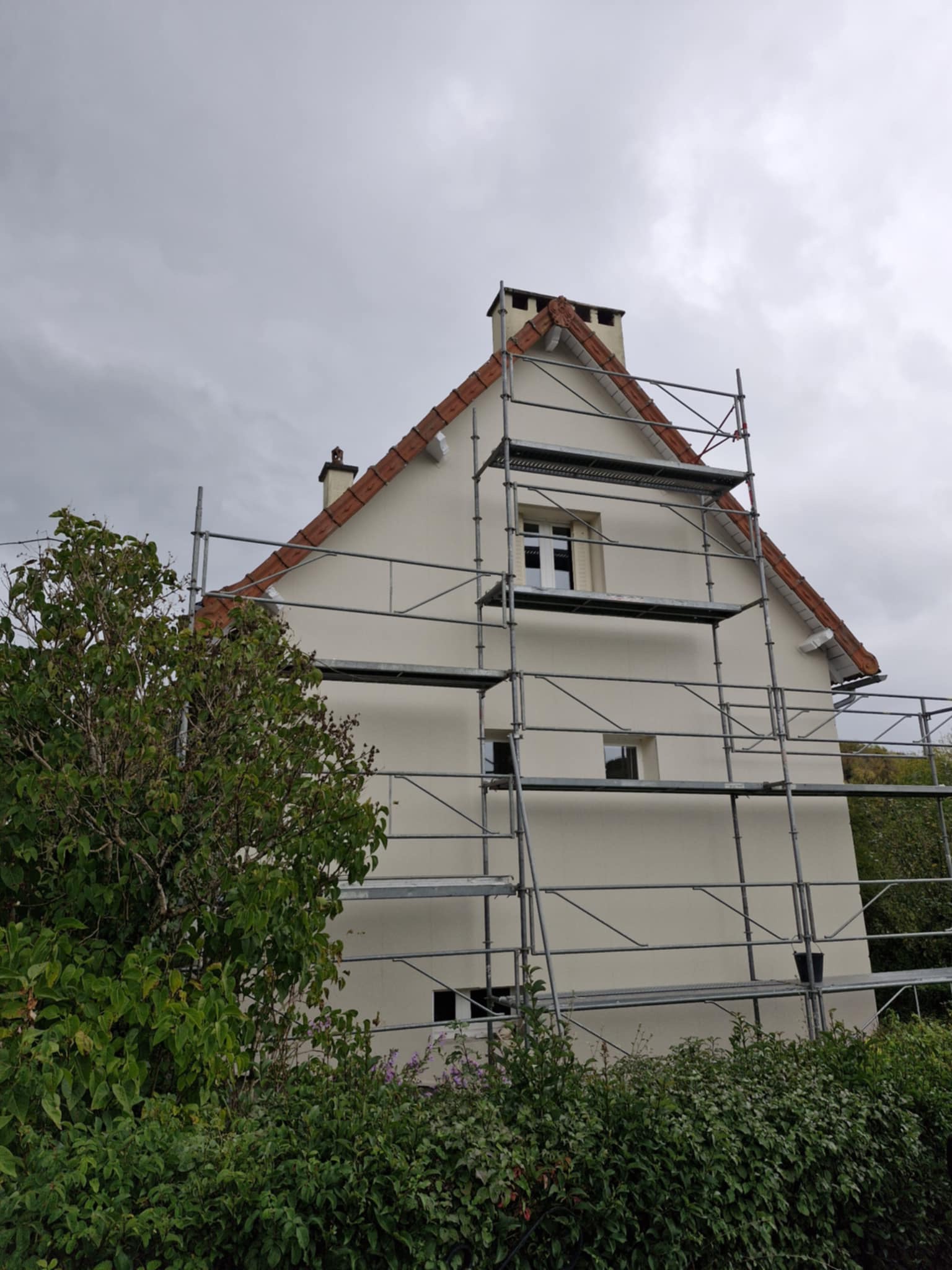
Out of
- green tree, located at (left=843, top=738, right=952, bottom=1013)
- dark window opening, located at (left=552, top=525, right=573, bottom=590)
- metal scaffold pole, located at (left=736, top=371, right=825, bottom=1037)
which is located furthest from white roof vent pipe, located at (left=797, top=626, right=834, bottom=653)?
dark window opening, located at (left=552, top=525, right=573, bottom=590)

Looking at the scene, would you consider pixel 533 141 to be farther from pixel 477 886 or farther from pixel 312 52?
pixel 477 886

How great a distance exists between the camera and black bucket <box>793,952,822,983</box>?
7.61 m

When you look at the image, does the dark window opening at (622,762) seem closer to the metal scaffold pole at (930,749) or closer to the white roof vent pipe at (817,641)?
the white roof vent pipe at (817,641)

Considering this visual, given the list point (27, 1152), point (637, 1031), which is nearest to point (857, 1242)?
point (27, 1152)

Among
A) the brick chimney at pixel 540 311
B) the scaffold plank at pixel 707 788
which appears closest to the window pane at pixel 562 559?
the brick chimney at pixel 540 311

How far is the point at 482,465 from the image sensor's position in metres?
8.92

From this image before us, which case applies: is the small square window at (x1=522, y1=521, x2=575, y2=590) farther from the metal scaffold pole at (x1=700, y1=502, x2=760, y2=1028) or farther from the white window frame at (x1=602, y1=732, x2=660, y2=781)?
the white window frame at (x1=602, y1=732, x2=660, y2=781)

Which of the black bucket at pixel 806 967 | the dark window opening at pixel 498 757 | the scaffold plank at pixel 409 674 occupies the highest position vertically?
the scaffold plank at pixel 409 674

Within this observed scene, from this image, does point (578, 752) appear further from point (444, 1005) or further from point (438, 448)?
point (438, 448)

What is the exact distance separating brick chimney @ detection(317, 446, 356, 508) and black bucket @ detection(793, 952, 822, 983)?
7250mm

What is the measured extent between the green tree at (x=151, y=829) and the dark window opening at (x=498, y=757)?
3.34 metres

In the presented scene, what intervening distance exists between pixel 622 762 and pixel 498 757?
148 cm

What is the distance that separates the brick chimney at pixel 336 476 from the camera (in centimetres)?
1070

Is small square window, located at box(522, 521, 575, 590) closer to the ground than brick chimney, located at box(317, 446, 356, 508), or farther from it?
closer to the ground
